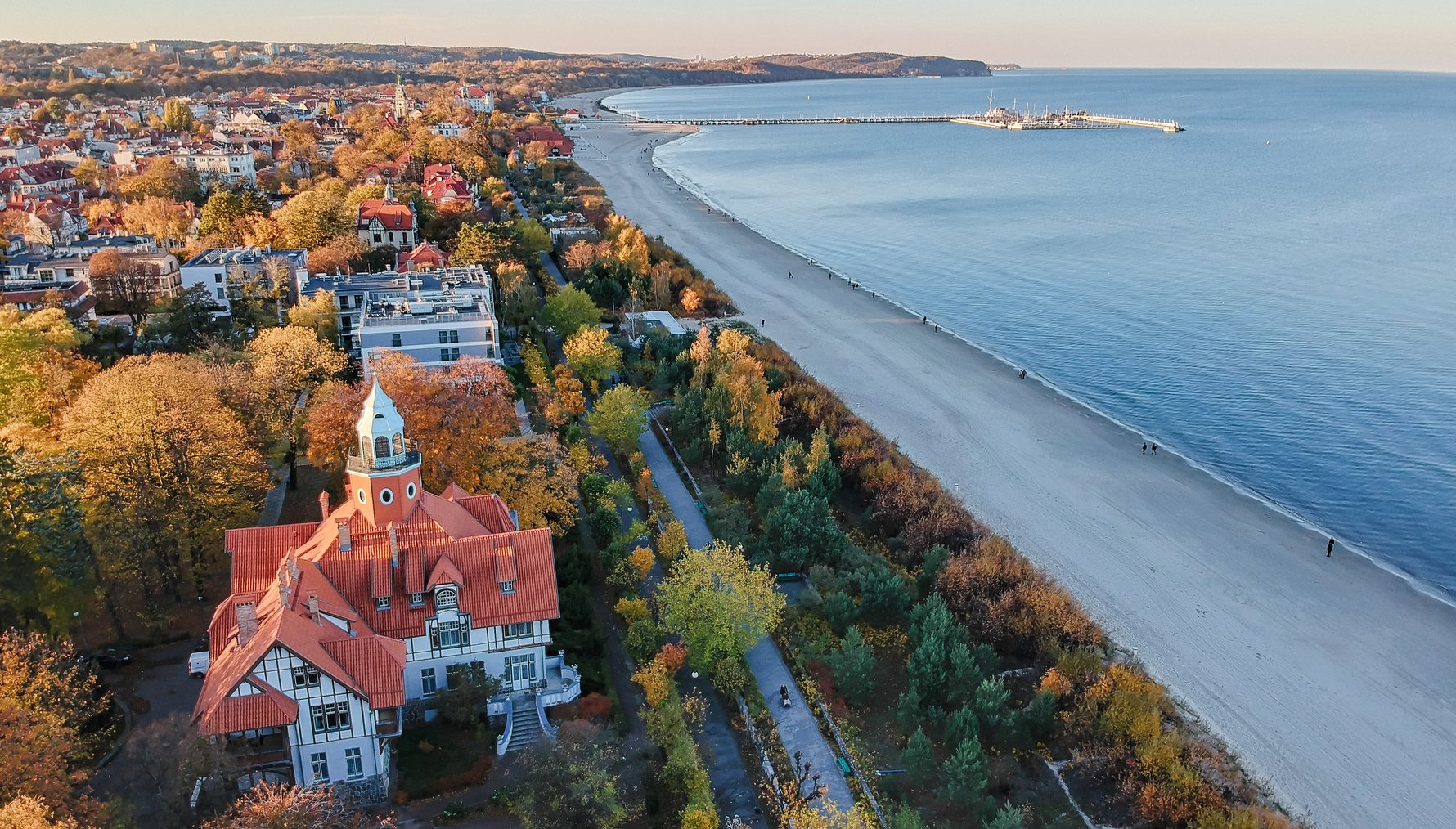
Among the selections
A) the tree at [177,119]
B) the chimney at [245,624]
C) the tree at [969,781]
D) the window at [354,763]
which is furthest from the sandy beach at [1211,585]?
the tree at [177,119]

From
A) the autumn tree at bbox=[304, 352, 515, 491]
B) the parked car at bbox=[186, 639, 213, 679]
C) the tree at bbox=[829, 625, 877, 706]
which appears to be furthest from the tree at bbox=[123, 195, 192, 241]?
the tree at bbox=[829, 625, 877, 706]

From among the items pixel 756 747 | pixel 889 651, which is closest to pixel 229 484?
pixel 756 747

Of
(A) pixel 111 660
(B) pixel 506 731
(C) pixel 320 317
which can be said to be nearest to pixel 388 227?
(C) pixel 320 317

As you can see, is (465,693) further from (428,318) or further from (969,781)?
(428,318)

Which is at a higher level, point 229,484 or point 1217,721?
point 229,484

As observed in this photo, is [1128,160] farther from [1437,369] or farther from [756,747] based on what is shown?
[756,747]

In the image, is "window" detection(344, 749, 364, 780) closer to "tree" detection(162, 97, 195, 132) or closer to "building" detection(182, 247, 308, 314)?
"building" detection(182, 247, 308, 314)

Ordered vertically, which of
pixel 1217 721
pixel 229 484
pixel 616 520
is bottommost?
pixel 1217 721
